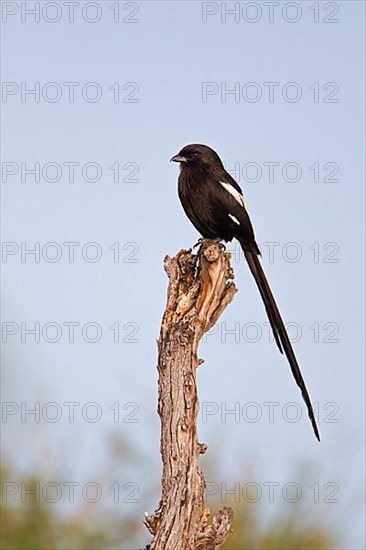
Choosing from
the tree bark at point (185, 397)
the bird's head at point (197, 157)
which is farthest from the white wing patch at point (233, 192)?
the tree bark at point (185, 397)

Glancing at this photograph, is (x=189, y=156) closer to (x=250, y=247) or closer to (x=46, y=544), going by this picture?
(x=250, y=247)

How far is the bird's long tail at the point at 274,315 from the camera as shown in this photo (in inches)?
168

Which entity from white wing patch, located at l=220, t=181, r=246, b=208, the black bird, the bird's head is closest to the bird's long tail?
the black bird

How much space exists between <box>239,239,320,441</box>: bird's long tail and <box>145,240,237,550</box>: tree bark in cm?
43

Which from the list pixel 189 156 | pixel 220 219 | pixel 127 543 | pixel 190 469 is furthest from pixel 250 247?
pixel 127 543

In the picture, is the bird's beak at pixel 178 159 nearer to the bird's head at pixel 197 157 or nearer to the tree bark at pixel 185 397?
the bird's head at pixel 197 157

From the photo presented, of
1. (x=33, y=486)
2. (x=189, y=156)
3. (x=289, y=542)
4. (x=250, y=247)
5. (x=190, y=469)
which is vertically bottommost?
(x=289, y=542)

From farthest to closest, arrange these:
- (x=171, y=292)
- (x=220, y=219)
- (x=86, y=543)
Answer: (x=86, y=543) → (x=220, y=219) → (x=171, y=292)

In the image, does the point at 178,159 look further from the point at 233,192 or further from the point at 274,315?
the point at 274,315

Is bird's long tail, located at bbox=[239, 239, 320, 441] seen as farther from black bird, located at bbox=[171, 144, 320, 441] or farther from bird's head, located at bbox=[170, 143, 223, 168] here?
bird's head, located at bbox=[170, 143, 223, 168]

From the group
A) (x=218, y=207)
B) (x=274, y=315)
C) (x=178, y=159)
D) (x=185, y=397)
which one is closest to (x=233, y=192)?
(x=218, y=207)

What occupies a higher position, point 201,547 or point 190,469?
point 190,469

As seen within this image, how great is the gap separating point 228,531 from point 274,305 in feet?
4.10

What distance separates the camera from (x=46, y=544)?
6.04 metres
